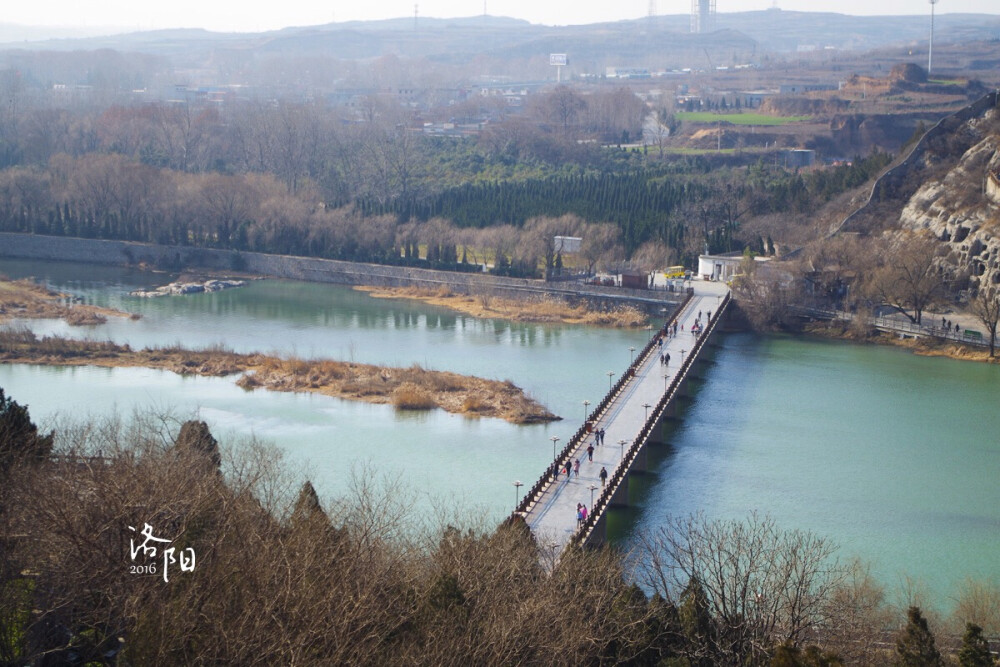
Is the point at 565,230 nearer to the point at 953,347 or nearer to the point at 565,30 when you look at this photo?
the point at 953,347

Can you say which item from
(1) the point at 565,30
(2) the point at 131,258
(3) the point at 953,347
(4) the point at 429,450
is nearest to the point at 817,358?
(3) the point at 953,347

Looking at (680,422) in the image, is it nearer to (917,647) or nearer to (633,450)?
(633,450)

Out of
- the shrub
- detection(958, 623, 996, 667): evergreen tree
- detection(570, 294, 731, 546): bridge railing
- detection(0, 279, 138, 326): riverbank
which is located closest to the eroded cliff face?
detection(570, 294, 731, 546): bridge railing

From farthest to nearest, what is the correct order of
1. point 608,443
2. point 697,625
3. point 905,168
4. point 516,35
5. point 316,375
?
point 516,35
point 905,168
point 316,375
point 608,443
point 697,625

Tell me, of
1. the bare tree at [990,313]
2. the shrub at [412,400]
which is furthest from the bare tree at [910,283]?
the shrub at [412,400]

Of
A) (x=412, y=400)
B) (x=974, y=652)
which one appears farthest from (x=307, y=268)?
(x=974, y=652)

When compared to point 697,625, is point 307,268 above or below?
above

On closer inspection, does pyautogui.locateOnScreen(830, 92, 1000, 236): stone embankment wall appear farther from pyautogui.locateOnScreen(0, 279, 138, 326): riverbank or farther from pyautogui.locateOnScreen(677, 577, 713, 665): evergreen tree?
pyautogui.locateOnScreen(677, 577, 713, 665): evergreen tree
